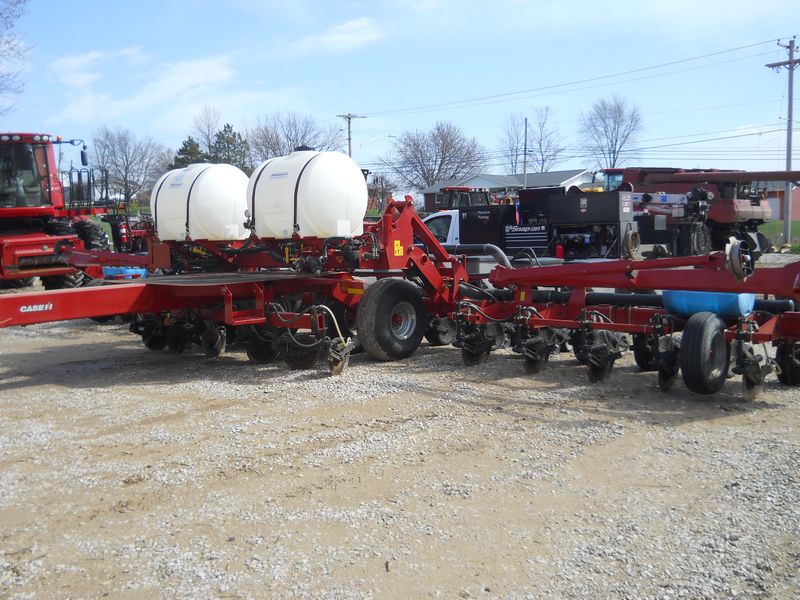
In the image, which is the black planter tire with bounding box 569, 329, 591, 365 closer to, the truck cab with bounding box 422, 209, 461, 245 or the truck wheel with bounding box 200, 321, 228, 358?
the truck wheel with bounding box 200, 321, 228, 358

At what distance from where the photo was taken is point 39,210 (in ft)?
50.5

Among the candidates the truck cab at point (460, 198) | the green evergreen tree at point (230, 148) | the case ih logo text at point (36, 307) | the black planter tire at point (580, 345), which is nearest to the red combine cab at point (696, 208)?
the truck cab at point (460, 198)

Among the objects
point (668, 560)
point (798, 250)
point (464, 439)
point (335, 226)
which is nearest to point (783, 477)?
point (668, 560)

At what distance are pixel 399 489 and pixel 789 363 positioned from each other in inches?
172

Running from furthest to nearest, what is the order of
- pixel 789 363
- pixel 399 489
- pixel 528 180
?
pixel 528 180
pixel 789 363
pixel 399 489

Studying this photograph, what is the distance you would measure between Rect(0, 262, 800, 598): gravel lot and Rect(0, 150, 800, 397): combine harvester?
0.42 metres

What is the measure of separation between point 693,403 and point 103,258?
7.74m

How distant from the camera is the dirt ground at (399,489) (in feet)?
11.6

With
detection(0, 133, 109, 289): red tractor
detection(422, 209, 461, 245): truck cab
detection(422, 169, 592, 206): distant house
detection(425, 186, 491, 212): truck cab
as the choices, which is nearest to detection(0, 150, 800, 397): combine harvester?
detection(0, 133, 109, 289): red tractor

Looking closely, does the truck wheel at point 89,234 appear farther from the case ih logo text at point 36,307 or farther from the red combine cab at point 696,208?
the red combine cab at point 696,208

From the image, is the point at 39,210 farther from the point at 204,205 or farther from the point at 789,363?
the point at 789,363

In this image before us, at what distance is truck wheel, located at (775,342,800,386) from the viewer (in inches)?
277

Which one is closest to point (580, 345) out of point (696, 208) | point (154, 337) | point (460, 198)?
point (154, 337)

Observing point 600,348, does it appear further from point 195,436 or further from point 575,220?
point 575,220
